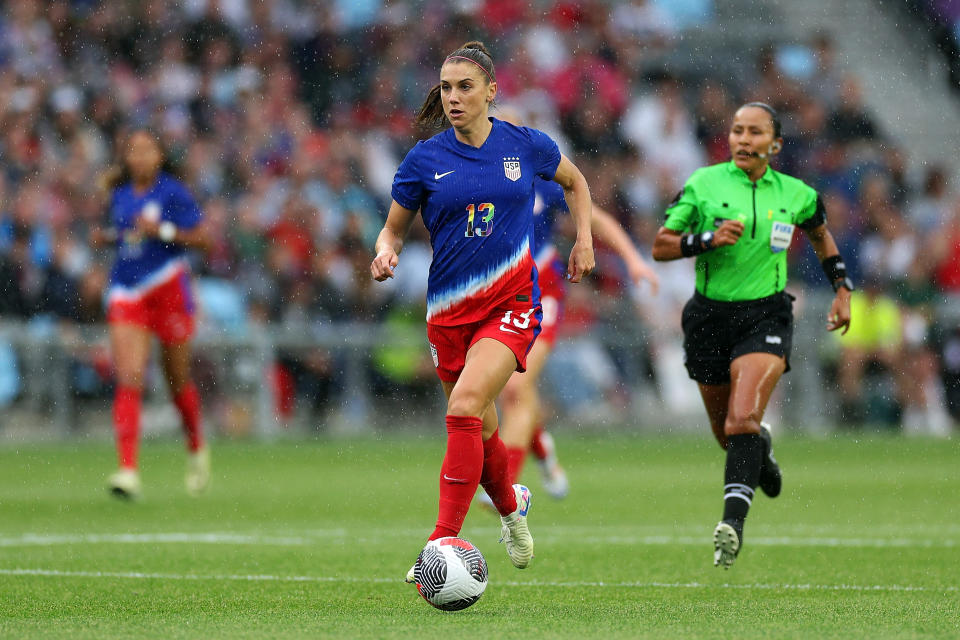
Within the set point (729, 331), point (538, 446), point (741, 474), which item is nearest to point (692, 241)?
point (729, 331)

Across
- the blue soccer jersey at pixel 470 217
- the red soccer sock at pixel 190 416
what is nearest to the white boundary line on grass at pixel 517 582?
the blue soccer jersey at pixel 470 217

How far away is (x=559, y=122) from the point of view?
2261 centimetres

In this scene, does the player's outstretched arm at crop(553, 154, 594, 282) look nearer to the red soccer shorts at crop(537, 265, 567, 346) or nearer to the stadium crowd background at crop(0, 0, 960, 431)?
the red soccer shorts at crop(537, 265, 567, 346)

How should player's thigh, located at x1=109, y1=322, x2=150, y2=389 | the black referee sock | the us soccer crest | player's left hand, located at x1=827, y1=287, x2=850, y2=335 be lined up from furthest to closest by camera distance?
player's thigh, located at x1=109, y1=322, x2=150, y2=389 < player's left hand, located at x1=827, y1=287, x2=850, y2=335 < the black referee sock < the us soccer crest

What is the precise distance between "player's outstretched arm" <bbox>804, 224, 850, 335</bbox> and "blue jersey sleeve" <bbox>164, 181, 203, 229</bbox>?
5640mm

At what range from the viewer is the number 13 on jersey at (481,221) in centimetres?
751

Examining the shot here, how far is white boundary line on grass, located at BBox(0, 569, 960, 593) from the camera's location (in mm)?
7652

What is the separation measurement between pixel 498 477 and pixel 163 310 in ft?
19.8

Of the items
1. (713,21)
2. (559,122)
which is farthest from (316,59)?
(713,21)

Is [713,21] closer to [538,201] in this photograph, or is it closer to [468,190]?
[538,201]

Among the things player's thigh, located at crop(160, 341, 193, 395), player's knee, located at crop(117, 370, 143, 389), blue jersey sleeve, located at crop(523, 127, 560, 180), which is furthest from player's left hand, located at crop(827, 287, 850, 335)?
player's thigh, located at crop(160, 341, 193, 395)

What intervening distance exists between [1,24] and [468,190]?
53.0ft

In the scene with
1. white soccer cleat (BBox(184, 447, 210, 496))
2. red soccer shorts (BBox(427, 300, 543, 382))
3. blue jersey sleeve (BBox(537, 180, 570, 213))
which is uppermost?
blue jersey sleeve (BBox(537, 180, 570, 213))

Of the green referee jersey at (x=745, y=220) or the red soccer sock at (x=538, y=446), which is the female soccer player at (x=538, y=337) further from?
the green referee jersey at (x=745, y=220)
